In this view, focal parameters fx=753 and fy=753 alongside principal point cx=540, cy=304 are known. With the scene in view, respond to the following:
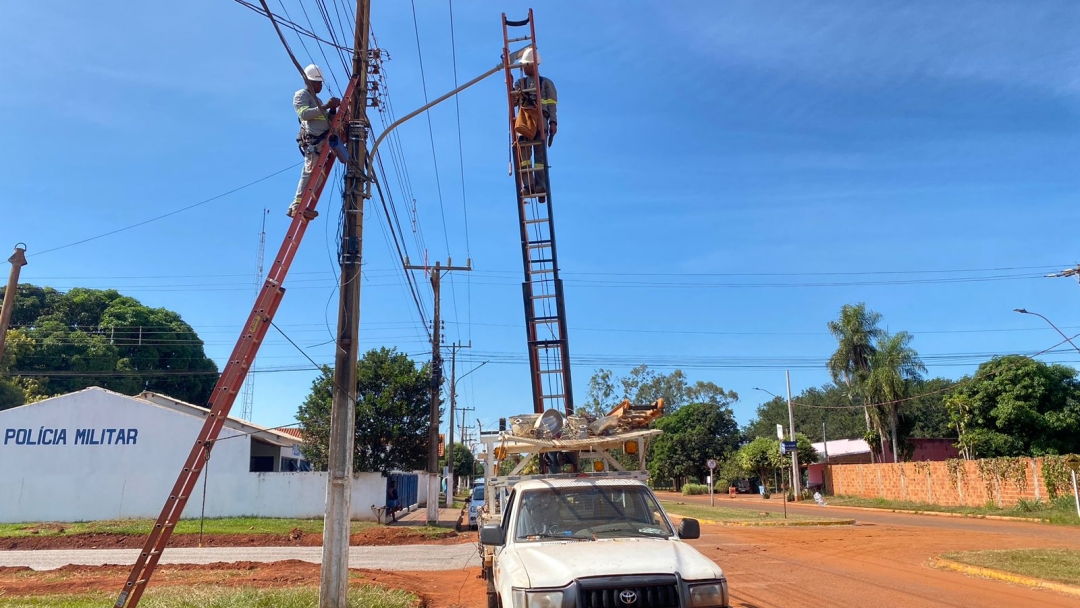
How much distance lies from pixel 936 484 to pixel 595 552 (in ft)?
129

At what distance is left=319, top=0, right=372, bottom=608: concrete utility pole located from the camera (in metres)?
9.40

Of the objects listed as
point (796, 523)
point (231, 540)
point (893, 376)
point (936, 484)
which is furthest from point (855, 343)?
point (231, 540)

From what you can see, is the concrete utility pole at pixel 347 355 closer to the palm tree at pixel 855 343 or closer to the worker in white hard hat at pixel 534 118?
the worker in white hard hat at pixel 534 118

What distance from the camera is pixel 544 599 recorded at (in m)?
5.71

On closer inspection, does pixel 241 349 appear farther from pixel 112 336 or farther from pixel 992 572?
pixel 112 336

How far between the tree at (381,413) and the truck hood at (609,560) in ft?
88.1

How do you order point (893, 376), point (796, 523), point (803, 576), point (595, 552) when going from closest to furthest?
point (595, 552), point (803, 576), point (796, 523), point (893, 376)

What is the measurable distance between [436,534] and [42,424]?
1925 centimetres

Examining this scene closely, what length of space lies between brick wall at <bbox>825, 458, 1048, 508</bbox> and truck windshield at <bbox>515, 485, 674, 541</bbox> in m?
31.3

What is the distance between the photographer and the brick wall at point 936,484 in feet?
106

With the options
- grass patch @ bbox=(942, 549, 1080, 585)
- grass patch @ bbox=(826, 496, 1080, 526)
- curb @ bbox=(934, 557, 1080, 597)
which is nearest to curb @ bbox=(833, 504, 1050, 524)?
grass patch @ bbox=(826, 496, 1080, 526)

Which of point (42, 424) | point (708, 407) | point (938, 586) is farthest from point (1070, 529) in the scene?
point (708, 407)

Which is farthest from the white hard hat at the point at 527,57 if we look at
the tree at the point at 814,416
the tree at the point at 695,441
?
the tree at the point at 814,416

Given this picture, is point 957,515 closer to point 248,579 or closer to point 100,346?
point 248,579
